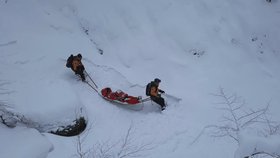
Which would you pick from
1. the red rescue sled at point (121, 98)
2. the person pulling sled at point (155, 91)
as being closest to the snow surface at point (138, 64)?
the red rescue sled at point (121, 98)

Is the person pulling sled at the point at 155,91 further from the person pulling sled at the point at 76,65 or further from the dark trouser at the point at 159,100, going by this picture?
the person pulling sled at the point at 76,65

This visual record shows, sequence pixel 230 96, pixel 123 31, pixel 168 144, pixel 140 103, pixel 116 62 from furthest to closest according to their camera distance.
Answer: pixel 123 31
pixel 116 62
pixel 230 96
pixel 140 103
pixel 168 144

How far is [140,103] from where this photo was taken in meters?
11.1

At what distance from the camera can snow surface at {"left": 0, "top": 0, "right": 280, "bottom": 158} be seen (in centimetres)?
988

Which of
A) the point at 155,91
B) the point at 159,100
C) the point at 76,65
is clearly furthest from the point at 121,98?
the point at 76,65

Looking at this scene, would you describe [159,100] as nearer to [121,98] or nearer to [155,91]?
[155,91]

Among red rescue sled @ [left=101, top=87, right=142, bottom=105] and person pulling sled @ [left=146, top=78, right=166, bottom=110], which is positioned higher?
person pulling sled @ [left=146, top=78, right=166, bottom=110]

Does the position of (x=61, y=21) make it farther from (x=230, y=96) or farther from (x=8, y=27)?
(x=230, y=96)

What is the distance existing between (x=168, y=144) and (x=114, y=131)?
5.79 ft

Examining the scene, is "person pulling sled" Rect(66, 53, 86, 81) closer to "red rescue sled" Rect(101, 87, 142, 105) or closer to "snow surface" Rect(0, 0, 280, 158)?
"snow surface" Rect(0, 0, 280, 158)

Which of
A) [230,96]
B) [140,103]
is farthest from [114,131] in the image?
[230,96]

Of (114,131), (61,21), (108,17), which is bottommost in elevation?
(114,131)

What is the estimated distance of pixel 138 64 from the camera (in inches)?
502

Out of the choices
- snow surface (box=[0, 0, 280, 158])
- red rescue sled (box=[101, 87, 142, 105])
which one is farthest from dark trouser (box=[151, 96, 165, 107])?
red rescue sled (box=[101, 87, 142, 105])
